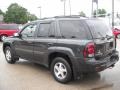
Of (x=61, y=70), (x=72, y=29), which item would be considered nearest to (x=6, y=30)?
(x=61, y=70)

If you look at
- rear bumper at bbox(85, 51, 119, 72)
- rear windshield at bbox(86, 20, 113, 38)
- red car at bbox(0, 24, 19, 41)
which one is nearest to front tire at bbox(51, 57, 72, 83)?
rear bumper at bbox(85, 51, 119, 72)

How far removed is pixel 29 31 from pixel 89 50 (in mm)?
2830

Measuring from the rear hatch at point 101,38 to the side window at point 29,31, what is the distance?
7.21ft

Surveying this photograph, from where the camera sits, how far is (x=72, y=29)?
20.2 ft

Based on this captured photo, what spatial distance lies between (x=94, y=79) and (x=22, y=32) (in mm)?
3117

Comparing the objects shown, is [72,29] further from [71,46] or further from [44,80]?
[44,80]

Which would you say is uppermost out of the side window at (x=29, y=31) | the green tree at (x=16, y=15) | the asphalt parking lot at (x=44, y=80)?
the green tree at (x=16, y=15)

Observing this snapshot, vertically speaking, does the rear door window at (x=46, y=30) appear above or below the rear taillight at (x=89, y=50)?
above

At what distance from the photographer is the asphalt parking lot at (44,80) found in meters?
6.07

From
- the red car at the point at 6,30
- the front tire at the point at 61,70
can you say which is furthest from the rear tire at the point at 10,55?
the red car at the point at 6,30

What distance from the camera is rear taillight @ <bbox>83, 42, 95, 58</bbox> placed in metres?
5.64

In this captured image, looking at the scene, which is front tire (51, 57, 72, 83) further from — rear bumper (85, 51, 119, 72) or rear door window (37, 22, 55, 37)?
rear door window (37, 22, 55, 37)

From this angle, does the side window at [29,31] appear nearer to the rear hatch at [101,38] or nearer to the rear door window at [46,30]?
the rear door window at [46,30]

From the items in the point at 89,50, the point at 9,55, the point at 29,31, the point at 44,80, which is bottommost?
the point at 44,80
